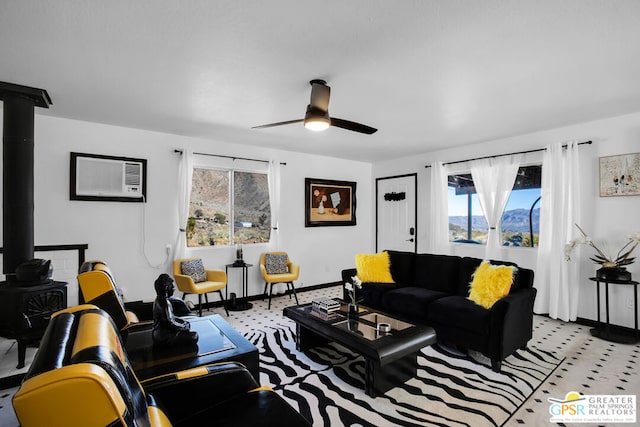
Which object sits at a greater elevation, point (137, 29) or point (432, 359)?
point (137, 29)

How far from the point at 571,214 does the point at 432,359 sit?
274 cm

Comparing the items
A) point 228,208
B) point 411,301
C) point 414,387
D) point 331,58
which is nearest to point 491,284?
point 411,301

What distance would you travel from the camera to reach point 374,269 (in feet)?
14.3

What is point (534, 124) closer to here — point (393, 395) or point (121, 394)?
point (393, 395)

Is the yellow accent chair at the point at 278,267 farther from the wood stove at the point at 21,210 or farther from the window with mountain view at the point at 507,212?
the window with mountain view at the point at 507,212

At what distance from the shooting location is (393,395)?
2.48 m

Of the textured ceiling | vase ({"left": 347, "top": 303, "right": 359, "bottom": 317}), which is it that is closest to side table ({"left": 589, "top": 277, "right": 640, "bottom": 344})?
the textured ceiling

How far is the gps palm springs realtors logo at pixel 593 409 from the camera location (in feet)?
7.29

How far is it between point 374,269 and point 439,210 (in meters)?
1.93

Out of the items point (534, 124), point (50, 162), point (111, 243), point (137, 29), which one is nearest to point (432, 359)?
point (534, 124)

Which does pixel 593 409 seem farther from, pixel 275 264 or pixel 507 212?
pixel 275 264

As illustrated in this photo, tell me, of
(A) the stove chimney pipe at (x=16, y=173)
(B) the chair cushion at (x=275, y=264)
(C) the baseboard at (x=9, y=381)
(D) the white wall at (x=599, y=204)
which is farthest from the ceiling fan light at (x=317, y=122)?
(D) the white wall at (x=599, y=204)

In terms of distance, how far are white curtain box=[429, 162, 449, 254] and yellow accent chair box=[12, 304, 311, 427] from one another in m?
4.48

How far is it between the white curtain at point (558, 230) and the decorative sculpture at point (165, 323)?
4.42m
